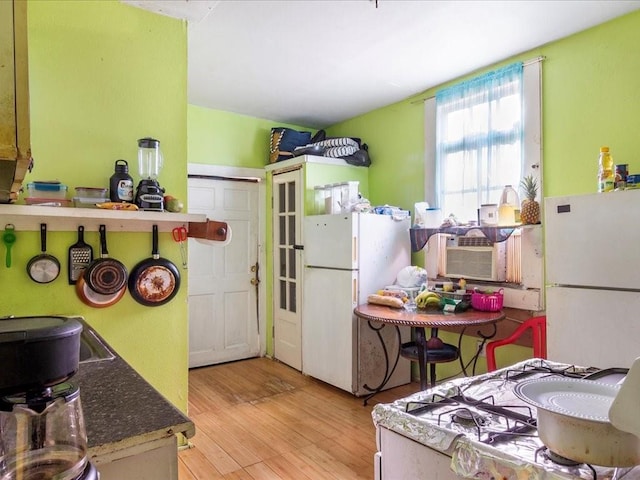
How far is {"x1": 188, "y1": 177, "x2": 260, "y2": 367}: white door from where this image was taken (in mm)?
4168

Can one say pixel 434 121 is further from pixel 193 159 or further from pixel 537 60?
pixel 193 159

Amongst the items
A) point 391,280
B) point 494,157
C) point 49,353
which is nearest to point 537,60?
point 494,157

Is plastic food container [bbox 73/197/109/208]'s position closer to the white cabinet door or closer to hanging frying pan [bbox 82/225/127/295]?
hanging frying pan [bbox 82/225/127/295]

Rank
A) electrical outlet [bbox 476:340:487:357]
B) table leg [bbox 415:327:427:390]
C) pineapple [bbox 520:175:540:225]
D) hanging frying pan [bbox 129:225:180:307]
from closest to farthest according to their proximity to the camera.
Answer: hanging frying pan [bbox 129:225:180:307]
table leg [bbox 415:327:427:390]
pineapple [bbox 520:175:540:225]
electrical outlet [bbox 476:340:487:357]

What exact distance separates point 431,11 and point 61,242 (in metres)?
2.33

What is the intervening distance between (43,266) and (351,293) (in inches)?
84.4

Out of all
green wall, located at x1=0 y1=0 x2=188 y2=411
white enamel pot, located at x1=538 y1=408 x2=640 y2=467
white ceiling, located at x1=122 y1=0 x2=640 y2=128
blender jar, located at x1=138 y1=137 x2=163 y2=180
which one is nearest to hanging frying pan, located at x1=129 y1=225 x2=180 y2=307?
green wall, located at x1=0 y1=0 x2=188 y2=411

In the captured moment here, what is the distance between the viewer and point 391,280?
3.66m

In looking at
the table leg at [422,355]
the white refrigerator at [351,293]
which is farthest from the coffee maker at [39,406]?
the white refrigerator at [351,293]

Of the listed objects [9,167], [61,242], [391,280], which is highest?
[9,167]

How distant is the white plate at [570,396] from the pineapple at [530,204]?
204cm

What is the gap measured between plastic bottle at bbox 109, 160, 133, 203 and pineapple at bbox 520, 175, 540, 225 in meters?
2.49

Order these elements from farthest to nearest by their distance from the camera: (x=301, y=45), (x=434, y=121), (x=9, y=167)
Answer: (x=434, y=121), (x=301, y=45), (x=9, y=167)

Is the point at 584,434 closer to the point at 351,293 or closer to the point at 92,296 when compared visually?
the point at 92,296
